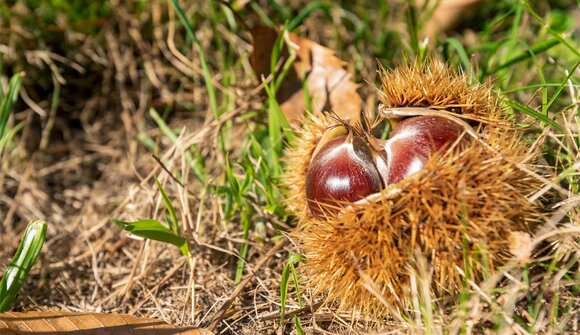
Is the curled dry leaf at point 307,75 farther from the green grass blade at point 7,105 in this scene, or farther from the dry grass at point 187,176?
the green grass blade at point 7,105

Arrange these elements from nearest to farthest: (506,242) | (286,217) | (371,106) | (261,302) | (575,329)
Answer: (506,242), (575,329), (261,302), (286,217), (371,106)

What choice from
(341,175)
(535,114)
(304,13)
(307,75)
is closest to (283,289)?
(341,175)

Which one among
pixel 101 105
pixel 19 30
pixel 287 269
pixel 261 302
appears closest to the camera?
pixel 287 269

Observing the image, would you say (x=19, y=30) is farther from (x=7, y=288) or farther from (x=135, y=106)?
Answer: (x=7, y=288)

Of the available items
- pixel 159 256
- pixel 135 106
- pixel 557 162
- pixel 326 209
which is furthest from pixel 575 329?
pixel 135 106

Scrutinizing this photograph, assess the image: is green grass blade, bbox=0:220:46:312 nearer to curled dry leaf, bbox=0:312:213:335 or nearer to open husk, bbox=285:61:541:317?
curled dry leaf, bbox=0:312:213:335

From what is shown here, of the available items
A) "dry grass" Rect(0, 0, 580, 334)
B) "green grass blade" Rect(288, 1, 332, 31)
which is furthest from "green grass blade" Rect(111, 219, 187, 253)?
"green grass blade" Rect(288, 1, 332, 31)
